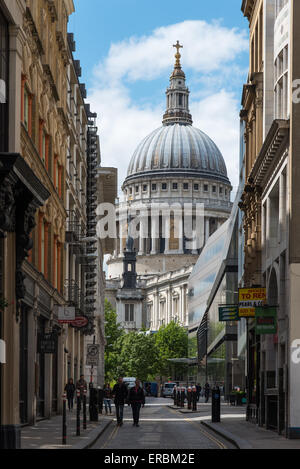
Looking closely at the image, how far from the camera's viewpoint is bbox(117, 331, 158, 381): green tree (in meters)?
155

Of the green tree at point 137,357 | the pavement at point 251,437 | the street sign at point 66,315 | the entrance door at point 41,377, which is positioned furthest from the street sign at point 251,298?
the green tree at point 137,357

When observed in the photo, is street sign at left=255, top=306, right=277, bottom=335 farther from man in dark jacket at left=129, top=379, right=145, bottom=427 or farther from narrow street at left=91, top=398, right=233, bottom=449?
man in dark jacket at left=129, top=379, right=145, bottom=427

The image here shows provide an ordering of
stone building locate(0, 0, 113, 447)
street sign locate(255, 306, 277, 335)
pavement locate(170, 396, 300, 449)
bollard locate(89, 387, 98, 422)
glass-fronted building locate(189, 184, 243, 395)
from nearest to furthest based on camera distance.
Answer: stone building locate(0, 0, 113, 447) < pavement locate(170, 396, 300, 449) < street sign locate(255, 306, 277, 335) < bollard locate(89, 387, 98, 422) < glass-fronted building locate(189, 184, 243, 395)

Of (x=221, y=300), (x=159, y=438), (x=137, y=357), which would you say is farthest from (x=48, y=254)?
(x=137, y=357)

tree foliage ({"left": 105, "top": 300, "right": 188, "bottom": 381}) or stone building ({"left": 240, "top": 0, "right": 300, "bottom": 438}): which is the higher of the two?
stone building ({"left": 240, "top": 0, "right": 300, "bottom": 438})

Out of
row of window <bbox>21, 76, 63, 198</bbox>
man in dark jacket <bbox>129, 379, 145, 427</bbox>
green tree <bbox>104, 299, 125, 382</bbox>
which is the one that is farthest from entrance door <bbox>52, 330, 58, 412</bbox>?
green tree <bbox>104, 299, 125, 382</bbox>

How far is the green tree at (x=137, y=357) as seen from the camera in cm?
15488

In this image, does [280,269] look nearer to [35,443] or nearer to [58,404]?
[35,443]

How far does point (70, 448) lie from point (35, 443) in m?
1.96

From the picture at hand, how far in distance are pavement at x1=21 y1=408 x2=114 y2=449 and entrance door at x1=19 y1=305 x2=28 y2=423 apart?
0.61 meters

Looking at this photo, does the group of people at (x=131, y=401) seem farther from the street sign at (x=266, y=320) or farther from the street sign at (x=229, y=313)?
the street sign at (x=266, y=320)

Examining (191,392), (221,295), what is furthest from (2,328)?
(221,295)

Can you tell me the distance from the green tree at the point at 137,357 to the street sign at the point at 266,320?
11920cm

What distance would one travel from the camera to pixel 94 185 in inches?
2916
